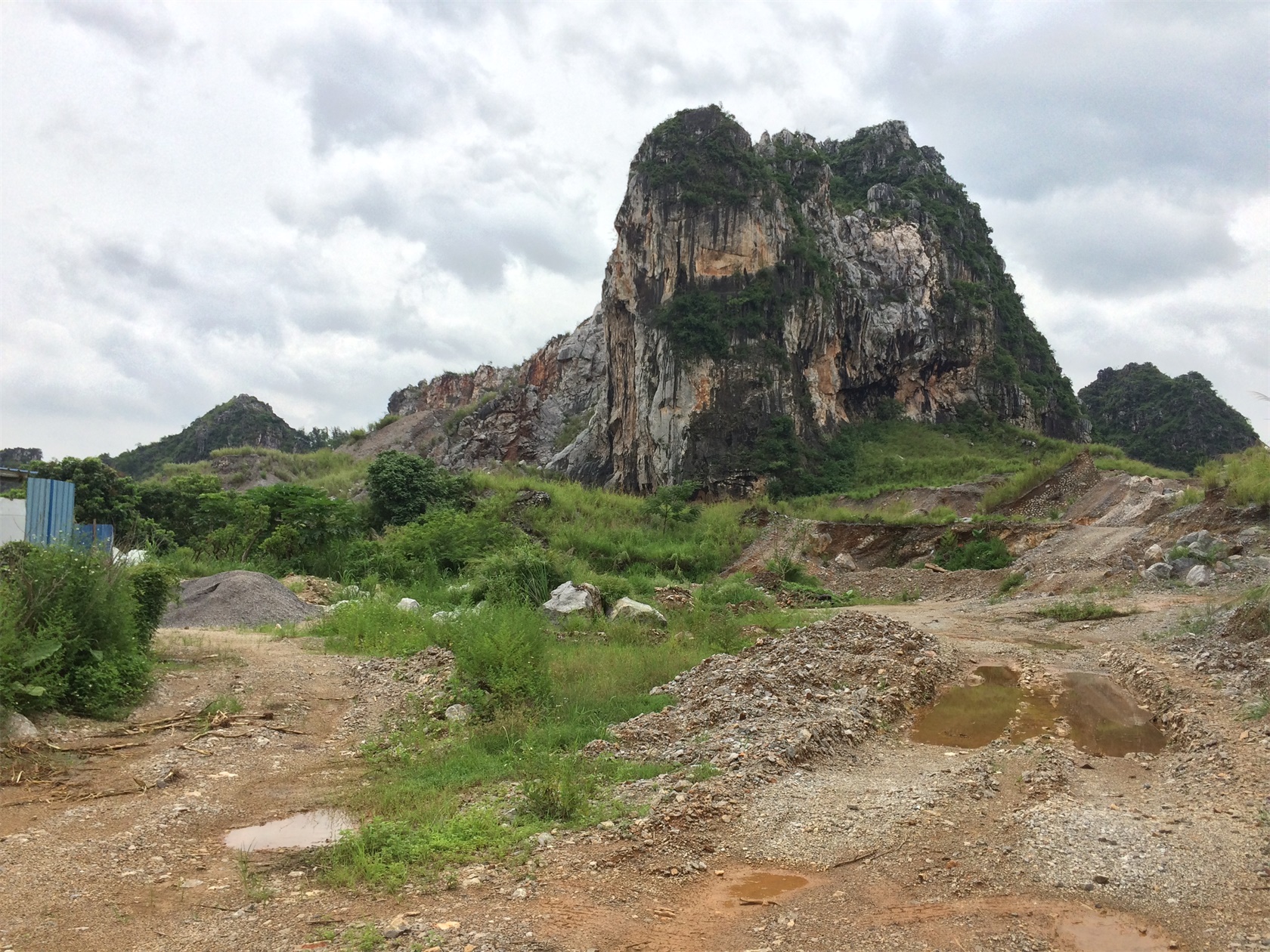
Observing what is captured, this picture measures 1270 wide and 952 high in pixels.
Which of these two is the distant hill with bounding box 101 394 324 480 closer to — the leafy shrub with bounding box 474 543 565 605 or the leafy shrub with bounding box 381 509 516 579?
the leafy shrub with bounding box 381 509 516 579

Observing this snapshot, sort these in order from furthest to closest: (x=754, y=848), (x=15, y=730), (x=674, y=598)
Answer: (x=674, y=598) < (x=15, y=730) < (x=754, y=848)

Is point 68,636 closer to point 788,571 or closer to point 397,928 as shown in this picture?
point 397,928

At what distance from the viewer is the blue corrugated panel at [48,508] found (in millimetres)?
21283

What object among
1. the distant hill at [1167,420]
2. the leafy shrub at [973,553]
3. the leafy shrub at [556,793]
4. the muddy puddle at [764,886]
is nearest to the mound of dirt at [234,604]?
the leafy shrub at [556,793]

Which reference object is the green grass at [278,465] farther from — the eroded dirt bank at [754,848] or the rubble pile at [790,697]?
the eroded dirt bank at [754,848]

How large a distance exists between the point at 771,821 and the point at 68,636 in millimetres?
6817

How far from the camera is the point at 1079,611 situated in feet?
47.9

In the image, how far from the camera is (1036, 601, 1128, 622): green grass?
46.4ft

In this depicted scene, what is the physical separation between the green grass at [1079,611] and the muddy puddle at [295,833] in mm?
12830

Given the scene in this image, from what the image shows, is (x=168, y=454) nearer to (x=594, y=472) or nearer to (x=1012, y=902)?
(x=594, y=472)

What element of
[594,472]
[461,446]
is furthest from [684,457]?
[461,446]

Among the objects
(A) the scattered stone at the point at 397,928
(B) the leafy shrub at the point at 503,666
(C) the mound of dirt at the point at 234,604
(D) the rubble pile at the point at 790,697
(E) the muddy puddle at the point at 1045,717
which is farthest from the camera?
(C) the mound of dirt at the point at 234,604

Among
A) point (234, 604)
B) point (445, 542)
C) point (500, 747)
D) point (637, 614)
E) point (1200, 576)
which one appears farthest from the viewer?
point (445, 542)

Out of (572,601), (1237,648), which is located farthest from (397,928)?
(572,601)
